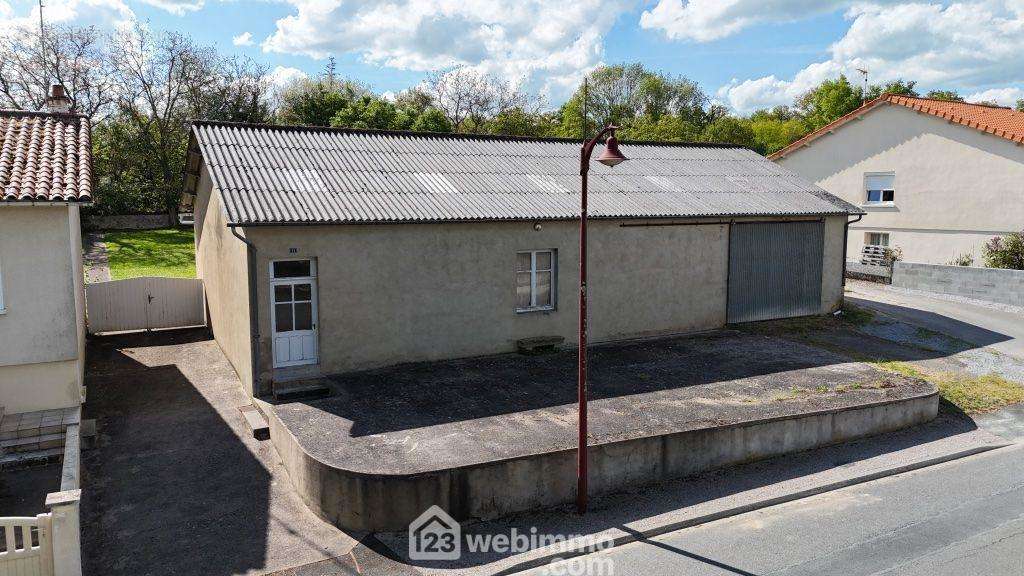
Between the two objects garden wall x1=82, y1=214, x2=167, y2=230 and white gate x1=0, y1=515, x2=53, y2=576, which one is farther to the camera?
garden wall x1=82, y1=214, x2=167, y2=230

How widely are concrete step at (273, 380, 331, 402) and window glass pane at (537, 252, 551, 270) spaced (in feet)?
18.2

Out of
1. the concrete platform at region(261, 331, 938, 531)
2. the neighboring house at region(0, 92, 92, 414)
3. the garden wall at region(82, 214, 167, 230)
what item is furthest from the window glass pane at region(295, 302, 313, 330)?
the garden wall at region(82, 214, 167, 230)

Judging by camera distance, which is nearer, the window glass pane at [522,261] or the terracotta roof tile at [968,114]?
the window glass pane at [522,261]

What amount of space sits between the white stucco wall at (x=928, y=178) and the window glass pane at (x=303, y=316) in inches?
931

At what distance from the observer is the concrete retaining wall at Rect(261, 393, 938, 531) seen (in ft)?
Result: 27.4

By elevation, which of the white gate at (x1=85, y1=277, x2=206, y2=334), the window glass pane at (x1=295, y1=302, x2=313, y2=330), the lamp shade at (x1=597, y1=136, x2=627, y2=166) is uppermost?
the lamp shade at (x1=597, y1=136, x2=627, y2=166)

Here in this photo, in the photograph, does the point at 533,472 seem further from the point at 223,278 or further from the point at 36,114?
the point at 36,114

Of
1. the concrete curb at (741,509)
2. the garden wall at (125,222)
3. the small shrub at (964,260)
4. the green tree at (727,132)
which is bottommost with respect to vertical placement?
the concrete curb at (741,509)

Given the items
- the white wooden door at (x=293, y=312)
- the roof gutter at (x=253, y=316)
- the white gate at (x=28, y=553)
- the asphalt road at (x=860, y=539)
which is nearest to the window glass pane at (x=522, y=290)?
the white wooden door at (x=293, y=312)

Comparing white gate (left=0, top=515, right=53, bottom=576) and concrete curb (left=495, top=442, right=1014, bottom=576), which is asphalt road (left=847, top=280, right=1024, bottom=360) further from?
white gate (left=0, top=515, right=53, bottom=576)

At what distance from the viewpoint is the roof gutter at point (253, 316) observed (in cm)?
1190

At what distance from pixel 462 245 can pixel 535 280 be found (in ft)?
6.78

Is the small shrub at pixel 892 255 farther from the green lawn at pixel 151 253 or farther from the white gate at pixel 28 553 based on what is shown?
the white gate at pixel 28 553
